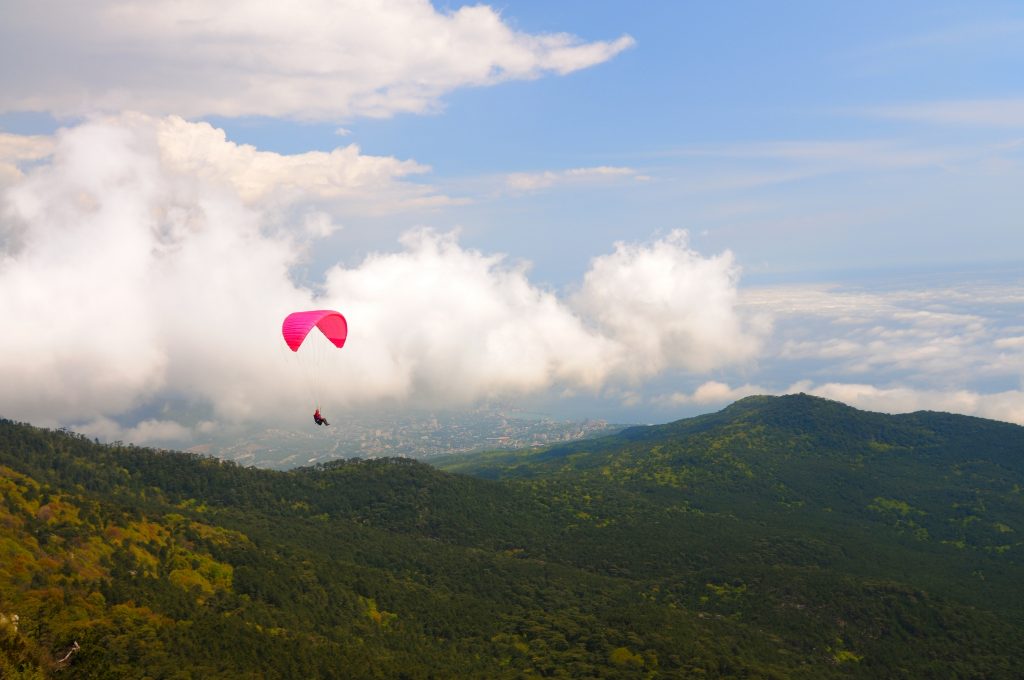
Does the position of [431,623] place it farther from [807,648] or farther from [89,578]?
[807,648]

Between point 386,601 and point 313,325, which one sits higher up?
point 313,325

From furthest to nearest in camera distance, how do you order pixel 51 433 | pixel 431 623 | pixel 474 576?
pixel 51 433 → pixel 474 576 → pixel 431 623

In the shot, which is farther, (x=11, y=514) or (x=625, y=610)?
(x=625, y=610)

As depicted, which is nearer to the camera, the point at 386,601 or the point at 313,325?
the point at 313,325

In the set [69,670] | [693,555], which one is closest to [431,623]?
[69,670]

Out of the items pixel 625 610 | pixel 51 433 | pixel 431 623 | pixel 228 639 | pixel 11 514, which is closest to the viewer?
pixel 228 639

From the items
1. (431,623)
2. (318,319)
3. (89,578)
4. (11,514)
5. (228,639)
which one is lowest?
(431,623)

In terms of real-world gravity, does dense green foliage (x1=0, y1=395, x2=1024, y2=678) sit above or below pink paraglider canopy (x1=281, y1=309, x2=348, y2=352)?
below

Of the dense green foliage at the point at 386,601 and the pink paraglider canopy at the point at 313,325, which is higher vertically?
the pink paraglider canopy at the point at 313,325
